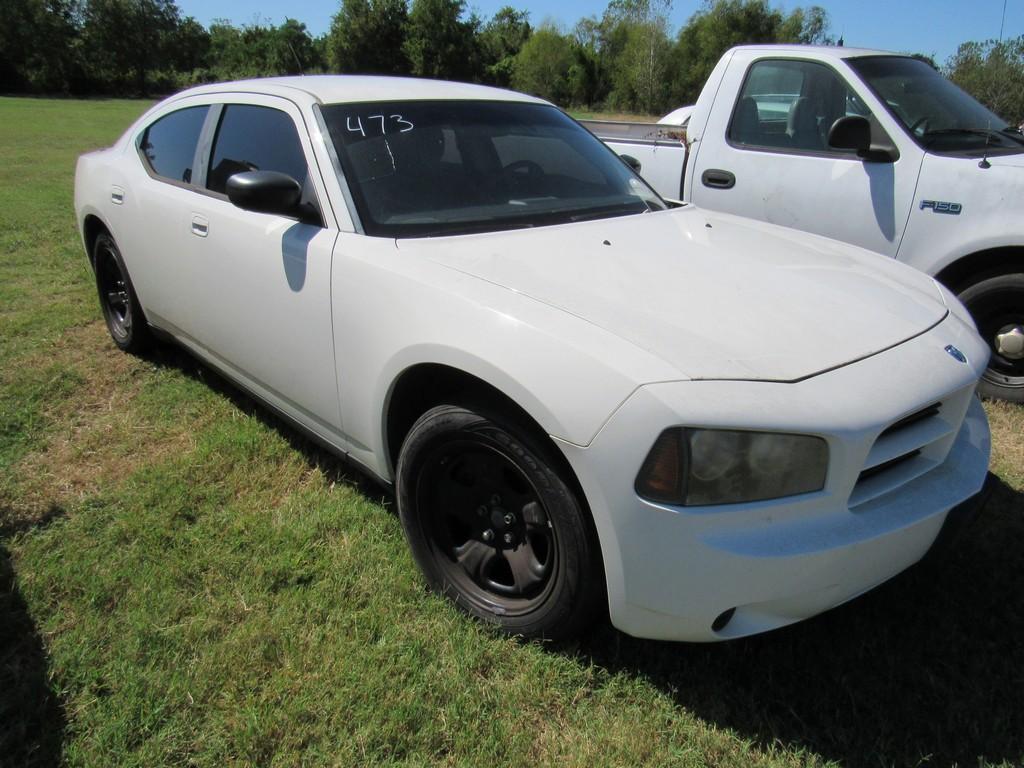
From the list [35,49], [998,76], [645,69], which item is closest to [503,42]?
[645,69]

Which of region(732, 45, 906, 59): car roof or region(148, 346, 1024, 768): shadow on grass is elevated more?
region(732, 45, 906, 59): car roof

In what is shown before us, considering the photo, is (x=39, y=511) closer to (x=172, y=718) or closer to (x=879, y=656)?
(x=172, y=718)

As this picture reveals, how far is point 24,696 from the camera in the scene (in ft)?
6.67

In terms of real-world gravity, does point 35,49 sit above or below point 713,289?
above

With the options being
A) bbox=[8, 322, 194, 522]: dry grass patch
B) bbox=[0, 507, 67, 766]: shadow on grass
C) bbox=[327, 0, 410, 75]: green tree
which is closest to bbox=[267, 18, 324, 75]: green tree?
bbox=[8, 322, 194, 522]: dry grass patch

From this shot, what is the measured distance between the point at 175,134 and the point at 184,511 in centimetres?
201

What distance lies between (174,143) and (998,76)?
224 inches

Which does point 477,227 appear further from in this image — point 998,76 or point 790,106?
point 998,76

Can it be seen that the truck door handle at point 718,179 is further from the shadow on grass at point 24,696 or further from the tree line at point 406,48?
the tree line at point 406,48

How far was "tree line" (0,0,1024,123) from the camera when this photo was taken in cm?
5169

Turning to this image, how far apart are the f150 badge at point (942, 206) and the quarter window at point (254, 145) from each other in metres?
3.12

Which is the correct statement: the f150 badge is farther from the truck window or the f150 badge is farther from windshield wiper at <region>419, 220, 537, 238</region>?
windshield wiper at <region>419, 220, 537, 238</region>

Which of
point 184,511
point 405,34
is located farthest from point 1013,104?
point 405,34

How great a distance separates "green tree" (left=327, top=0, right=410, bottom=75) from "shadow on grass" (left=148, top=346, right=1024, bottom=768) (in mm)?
66952
